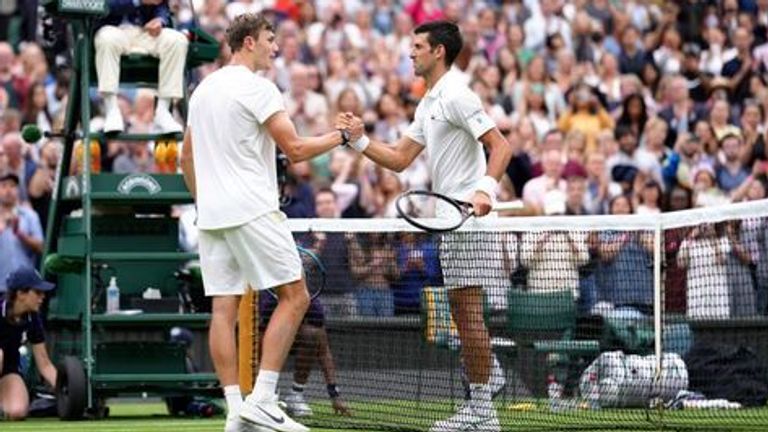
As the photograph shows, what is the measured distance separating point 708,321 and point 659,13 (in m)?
15.6

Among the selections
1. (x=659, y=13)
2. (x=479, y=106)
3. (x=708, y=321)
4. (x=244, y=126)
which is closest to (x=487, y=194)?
(x=479, y=106)

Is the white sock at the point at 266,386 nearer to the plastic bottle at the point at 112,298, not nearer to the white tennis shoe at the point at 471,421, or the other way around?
the white tennis shoe at the point at 471,421

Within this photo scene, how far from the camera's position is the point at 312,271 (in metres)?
14.5

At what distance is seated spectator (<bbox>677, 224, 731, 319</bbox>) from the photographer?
13.5m

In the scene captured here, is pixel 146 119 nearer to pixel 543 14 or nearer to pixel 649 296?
pixel 543 14

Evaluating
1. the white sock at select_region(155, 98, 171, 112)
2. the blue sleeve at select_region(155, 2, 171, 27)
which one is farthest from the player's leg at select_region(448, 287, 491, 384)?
the blue sleeve at select_region(155, 2, 171, 27)

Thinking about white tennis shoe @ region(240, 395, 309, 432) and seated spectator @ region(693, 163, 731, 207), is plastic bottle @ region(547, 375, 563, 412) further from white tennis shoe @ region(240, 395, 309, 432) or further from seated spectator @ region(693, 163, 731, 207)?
seated spectator @ region(693, 163, 731, 207)

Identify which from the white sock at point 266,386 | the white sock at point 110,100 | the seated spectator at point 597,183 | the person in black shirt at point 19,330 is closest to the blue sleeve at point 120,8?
the white sock at point 110,100

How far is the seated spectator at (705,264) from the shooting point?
1352cm

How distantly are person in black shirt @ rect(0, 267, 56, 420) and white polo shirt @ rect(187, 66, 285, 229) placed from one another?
458 centimetres

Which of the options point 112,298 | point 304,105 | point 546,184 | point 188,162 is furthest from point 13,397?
point 304,105

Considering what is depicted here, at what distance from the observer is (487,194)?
12500 mm

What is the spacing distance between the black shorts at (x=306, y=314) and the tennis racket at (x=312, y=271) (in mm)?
102

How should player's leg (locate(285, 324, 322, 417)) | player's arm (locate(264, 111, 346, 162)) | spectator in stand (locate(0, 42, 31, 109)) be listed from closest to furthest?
player's arm (locate(264, 111, 346, 162)), player's leg (locate(285, 324, 322, 417)), spectator in stand (locate(0, 42, 31, 109))
